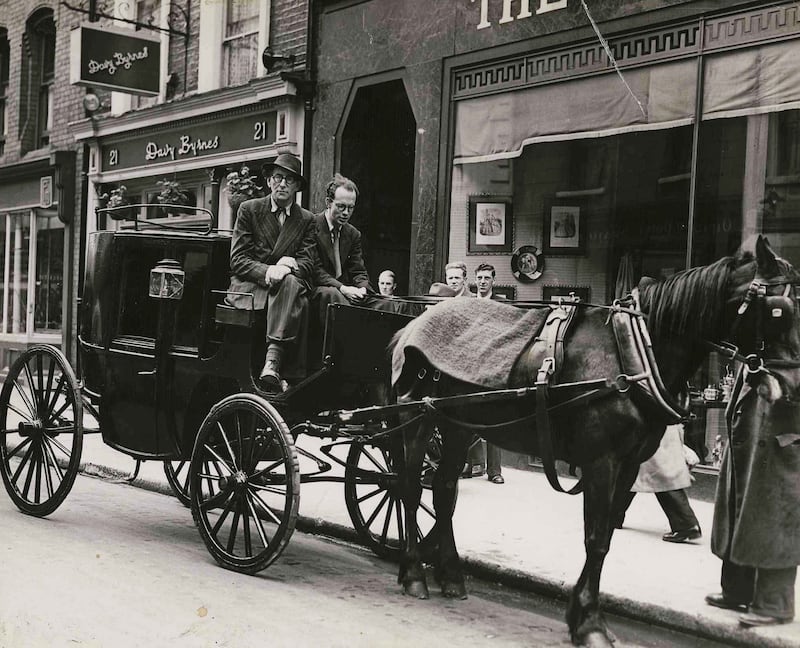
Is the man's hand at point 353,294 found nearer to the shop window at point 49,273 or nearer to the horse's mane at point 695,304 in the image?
the horse's mane at point 695,304

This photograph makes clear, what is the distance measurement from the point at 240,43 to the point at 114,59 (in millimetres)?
1977

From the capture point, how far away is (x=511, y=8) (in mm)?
9992

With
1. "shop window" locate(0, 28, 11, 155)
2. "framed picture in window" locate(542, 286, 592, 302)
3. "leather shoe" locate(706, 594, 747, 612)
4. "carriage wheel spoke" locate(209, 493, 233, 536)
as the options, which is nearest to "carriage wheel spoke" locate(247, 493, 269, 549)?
"carriage wheel spoke" locate(209, 493, 233, 536)

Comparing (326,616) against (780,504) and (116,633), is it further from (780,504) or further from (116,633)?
(780,504)

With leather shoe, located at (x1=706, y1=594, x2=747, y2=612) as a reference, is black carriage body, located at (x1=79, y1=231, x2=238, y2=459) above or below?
above

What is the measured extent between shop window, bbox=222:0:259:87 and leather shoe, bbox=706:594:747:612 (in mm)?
10369

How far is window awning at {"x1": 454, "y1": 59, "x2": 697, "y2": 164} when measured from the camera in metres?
8.67

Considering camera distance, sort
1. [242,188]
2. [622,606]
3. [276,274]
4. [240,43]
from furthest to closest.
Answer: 1. [240,43]
2. [242,188]
3. [276,274]
4. [622,606]

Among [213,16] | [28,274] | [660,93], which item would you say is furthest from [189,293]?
[28,274]

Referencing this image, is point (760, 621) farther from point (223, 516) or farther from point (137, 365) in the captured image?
point (137, 365)

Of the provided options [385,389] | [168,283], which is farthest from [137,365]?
[385,389]

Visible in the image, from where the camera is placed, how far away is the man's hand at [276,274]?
5.92m

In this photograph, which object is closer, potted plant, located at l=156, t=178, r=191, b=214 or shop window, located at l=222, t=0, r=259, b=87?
shop window, located at l=222, t=0, r=259, b=87

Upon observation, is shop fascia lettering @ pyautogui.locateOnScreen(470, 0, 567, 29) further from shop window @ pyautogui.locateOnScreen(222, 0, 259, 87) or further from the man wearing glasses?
shop window @ pyautogui.locateOnScreen(222, 0, 259, 87)
